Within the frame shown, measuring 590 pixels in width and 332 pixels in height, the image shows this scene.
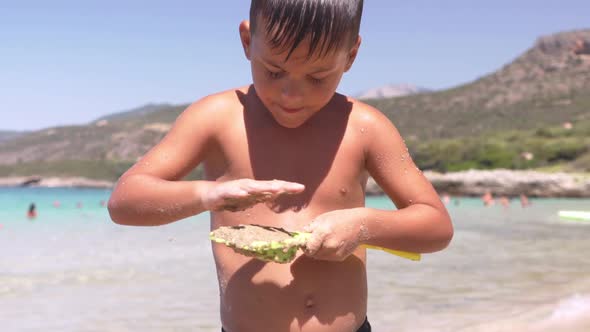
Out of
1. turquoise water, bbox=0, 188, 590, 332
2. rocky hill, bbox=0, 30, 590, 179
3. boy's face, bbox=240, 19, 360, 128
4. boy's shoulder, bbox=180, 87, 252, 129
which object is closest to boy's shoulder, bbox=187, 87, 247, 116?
boy's shoulder, bbox=180, 87, 252, 129

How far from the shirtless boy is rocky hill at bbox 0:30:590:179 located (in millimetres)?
43227

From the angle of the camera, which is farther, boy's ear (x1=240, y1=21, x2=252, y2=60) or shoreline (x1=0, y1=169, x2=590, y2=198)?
shoreline (x1=0, y1=169, x2=590, y2=198)

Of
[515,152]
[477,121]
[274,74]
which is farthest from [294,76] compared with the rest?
[477,121]

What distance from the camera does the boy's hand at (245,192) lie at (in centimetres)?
144

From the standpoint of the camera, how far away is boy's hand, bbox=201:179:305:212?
1.44 metres

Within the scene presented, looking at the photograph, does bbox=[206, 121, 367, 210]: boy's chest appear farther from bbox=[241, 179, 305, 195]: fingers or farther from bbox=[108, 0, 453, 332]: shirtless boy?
bbox=[241, 179, 305, 195]: fingers

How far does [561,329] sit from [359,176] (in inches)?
131

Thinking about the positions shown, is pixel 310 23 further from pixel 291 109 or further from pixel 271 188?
pixel 271 188

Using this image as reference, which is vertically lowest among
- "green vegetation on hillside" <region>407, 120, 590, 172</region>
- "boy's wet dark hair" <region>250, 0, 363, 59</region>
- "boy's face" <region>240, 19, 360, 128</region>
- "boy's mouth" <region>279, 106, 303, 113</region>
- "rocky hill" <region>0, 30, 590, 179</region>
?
"rocky hill" <region>0, 30, 590, 179</region>

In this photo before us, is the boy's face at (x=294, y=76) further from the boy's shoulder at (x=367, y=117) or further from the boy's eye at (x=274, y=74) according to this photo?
the boy's shoulder at (x=367, y=117)

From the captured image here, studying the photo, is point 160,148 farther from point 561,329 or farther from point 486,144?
point 486,144

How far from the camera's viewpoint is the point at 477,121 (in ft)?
213

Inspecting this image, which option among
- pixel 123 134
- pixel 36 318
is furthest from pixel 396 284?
pixel 123 134

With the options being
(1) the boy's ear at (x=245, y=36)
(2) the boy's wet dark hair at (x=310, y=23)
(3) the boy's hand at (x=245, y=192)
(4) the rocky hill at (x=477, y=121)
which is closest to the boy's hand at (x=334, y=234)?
(3) the boy's hand at (x=245, y=192)
